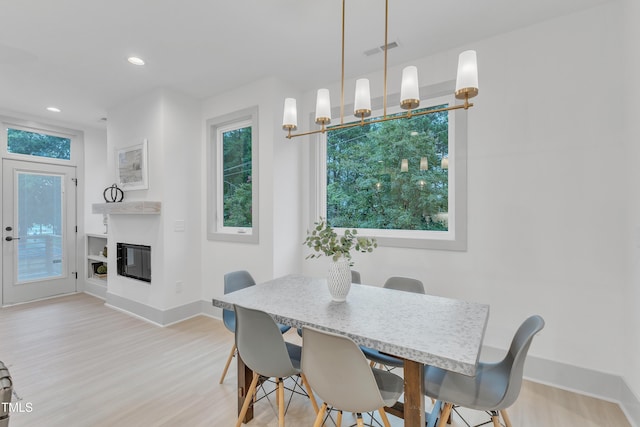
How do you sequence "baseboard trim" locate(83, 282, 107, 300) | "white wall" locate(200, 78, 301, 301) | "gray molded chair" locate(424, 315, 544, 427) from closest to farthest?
"gray molded chair" locate(424, 315, 544, 427)
"white wall" locate(200, 78, 301, 301)
"baseboard trim" locate(83, 282, 107, 300)

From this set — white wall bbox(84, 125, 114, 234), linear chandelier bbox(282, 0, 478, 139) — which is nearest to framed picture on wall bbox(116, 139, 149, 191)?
white wall bbox(84, 125, 114, 234)

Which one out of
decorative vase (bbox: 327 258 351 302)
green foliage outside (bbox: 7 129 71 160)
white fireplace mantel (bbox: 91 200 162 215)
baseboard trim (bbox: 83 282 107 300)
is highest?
green foliage outside (bbox: 7 129 71 160)

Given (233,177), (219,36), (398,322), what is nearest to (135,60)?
(219,36)

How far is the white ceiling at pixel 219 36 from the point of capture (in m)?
2.23

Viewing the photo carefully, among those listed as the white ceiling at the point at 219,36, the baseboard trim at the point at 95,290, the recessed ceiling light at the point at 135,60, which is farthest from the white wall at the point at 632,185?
the baseboard trim at the point at 95,290

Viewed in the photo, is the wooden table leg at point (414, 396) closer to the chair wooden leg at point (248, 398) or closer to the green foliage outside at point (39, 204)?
the chair wooden leg at point (248, 398)

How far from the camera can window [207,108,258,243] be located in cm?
362

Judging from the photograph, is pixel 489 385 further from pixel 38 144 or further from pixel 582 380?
pixel 38 144

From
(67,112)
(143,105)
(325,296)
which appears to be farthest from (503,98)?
(67,112)

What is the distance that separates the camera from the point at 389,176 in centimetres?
324

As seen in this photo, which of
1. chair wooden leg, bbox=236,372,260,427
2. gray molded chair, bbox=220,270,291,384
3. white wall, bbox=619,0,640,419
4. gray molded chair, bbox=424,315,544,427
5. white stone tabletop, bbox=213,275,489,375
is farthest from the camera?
gray molded chair, bbox=220,270,291,384

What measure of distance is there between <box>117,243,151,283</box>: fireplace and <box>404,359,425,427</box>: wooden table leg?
353cm

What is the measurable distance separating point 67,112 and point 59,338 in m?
3.17

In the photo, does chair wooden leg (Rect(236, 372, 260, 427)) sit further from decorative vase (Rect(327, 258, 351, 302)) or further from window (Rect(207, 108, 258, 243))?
window (Rect(207, 108, 258, 243))
